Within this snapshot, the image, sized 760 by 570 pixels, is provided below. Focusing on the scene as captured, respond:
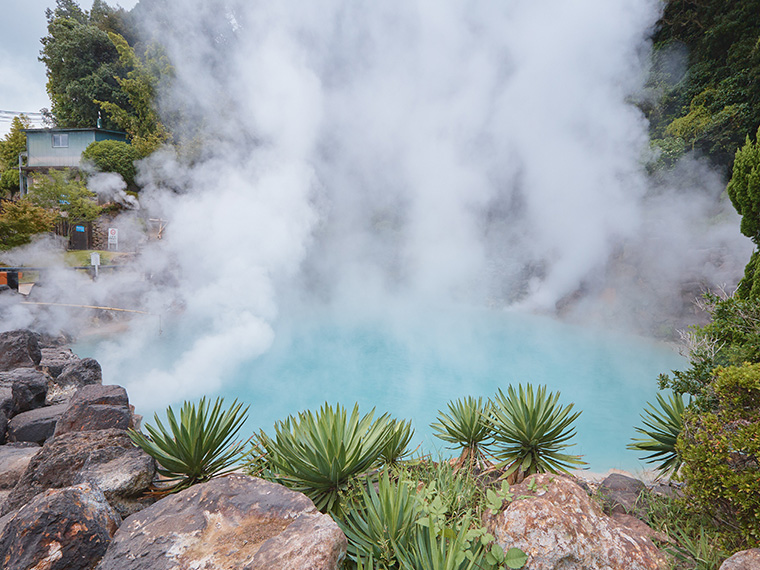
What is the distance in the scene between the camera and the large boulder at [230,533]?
1.43 m

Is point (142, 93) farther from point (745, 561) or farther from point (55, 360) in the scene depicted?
point (745, 561)

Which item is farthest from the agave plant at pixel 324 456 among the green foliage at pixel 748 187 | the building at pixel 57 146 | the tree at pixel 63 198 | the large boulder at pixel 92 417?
the building at pixel 57 146

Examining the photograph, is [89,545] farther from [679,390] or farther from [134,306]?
[134,306]

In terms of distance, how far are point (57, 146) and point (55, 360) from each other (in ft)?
67.5

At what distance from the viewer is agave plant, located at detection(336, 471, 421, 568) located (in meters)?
1.71

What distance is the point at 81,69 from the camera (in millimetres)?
22172

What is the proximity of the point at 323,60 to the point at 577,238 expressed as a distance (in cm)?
1244

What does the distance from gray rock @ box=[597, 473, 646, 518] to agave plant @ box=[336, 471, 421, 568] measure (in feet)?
5.44

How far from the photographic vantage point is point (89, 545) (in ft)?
4.98

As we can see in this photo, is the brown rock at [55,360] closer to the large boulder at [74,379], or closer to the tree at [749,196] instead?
the large boulder at [74,379]

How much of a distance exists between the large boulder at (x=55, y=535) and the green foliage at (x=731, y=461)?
9.52 feet

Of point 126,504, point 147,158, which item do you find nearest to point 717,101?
point 126,504

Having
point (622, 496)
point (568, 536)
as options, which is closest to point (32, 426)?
point (568, 536)

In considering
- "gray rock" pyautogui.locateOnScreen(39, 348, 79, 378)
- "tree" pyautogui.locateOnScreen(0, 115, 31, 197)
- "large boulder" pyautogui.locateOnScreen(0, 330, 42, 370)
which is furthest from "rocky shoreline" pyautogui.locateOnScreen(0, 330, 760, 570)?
"tree" pyautogui.locateOnScreen(0, 115, 31, 197)
